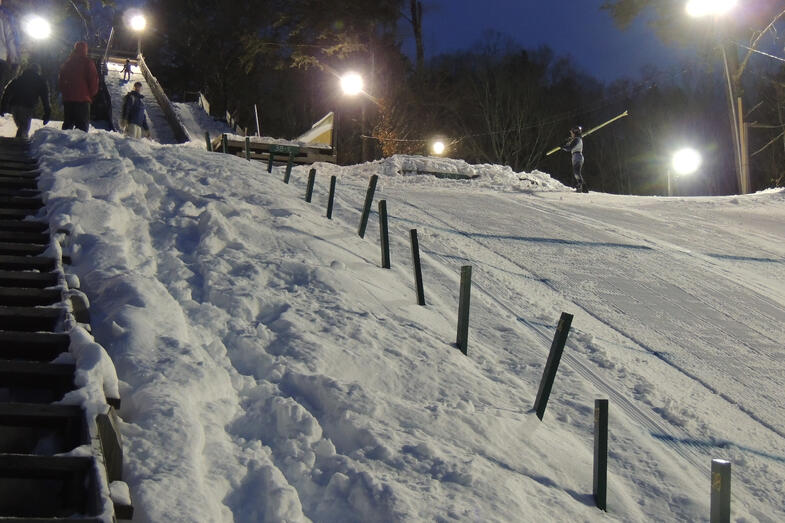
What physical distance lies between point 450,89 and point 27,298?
121ft

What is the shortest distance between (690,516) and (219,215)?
245 inches

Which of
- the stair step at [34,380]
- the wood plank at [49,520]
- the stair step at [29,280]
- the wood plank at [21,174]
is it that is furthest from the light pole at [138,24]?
the wood plank at [49,520]

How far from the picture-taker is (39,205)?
822cm

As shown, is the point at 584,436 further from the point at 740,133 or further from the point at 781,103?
the point at 781,103

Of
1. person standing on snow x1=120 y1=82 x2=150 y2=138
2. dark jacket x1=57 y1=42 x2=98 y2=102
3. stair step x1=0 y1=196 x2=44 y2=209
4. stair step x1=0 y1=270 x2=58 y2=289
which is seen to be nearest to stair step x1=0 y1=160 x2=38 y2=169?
stair step x1=0 y1=196 x2=44 y2=209

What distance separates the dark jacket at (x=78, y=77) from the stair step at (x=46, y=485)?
12268 millimetres

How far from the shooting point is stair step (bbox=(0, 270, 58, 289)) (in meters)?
5.57

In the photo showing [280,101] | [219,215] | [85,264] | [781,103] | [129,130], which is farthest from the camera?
[280,101]

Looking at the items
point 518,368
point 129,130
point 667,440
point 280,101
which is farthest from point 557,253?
point 280,101

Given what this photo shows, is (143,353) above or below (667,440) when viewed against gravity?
above

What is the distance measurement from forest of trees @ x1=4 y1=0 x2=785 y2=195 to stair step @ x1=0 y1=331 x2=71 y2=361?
2149cm

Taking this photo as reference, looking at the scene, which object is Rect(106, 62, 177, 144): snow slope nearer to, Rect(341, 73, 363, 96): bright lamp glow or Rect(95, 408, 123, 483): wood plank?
Rect(341, 73, 363, 96): bright lamp glow

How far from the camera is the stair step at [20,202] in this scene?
26.3ft

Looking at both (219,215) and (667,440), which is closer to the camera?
(667,440)
